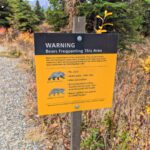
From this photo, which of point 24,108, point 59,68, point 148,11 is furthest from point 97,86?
point 148,11

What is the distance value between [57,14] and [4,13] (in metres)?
10.7

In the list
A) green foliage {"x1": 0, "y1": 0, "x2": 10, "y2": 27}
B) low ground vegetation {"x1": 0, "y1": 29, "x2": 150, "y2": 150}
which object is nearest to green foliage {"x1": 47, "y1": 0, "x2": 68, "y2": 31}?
low ground vegetation {"x1": 0, "y1": 29, "x2": 150, "y2": 150}

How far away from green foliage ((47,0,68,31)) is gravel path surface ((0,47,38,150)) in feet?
5.31

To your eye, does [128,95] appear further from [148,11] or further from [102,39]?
[148,11]

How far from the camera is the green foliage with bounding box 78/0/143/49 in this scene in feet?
20.0

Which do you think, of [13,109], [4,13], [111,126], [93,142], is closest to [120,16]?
[13,109]

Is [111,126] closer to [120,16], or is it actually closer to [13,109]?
[13,109]

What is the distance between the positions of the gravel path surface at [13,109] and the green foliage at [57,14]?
162 cm

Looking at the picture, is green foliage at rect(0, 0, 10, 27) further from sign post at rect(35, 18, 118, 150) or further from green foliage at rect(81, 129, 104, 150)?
sign post at rect(35, 18, 118, 150)

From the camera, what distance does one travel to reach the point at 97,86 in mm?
2043

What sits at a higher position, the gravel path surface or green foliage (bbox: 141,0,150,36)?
green foliage (bbox: 141,0,150,36)

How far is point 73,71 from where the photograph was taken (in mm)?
1938

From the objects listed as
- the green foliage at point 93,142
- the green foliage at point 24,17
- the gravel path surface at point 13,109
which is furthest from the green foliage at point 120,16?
the green foliage at point 24,17

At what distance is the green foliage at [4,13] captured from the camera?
1608 centimetres
